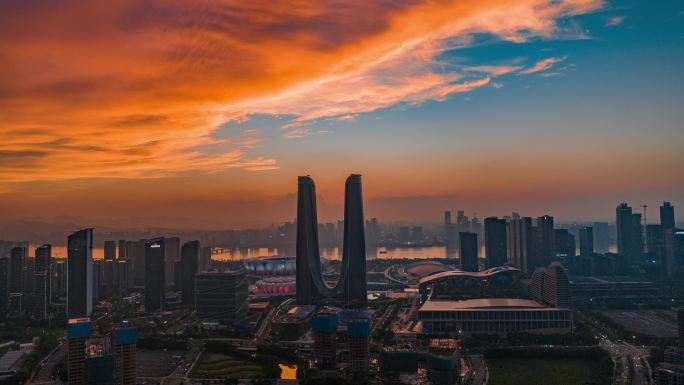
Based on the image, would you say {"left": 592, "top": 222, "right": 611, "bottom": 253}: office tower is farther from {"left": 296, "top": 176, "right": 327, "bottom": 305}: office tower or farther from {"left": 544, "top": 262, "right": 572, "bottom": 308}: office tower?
{"left": 296, "top": 176, "right": 327, "bottom": 305}: office tower

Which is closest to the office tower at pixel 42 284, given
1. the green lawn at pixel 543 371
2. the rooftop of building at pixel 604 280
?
the green lawn at pixel 543 371

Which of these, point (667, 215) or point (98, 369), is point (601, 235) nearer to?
point (667, 215)

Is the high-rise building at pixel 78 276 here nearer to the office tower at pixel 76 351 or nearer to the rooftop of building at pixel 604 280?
the office tower at pixel 76 351

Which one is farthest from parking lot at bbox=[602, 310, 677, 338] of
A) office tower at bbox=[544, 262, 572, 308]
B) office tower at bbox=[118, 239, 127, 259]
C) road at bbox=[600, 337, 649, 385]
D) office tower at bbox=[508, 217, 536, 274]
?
office tower at bbox=[118, 239, 127, 259]

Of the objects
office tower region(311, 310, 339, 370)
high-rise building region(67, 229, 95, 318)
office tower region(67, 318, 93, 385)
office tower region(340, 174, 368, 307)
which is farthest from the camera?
office tower region(340, 174, 368, 307)

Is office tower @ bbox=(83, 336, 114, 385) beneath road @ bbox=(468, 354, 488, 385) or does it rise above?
above

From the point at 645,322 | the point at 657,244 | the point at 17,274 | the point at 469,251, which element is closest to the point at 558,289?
the point at 645,322
